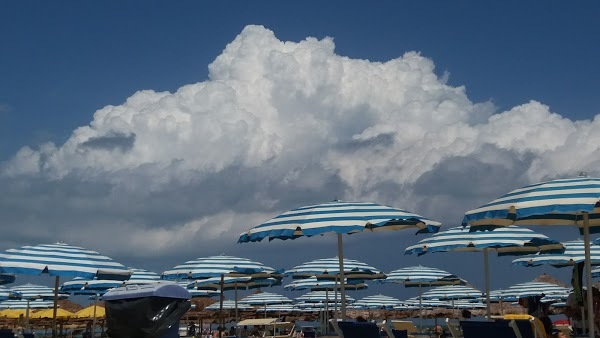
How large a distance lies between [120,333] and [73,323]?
148 feet

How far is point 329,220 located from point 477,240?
3649mm

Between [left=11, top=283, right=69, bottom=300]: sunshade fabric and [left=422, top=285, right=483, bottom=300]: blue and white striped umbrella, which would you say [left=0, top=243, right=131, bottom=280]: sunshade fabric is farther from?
[left=422, top=285, right=483, bottom=300]: blue and white striped umbrella

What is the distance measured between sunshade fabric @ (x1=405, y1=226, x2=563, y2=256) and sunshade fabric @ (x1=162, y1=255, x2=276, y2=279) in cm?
463

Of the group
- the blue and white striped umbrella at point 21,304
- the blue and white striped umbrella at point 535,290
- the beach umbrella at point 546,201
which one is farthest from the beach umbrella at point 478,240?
the blue and white striped umbrella at point 21,304

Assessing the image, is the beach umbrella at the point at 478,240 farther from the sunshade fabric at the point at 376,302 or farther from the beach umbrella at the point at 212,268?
the sunshade fabric at the point at 376,302

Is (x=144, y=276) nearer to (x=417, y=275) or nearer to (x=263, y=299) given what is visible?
(x=417, y=275)

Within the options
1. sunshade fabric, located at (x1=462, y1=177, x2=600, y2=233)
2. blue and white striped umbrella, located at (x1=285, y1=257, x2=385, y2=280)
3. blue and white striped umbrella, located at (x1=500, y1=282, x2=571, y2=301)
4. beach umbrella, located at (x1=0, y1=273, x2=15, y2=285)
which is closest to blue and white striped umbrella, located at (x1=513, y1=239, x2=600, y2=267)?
blue and white striped umbrella, located at (x1=285, y1=257, x2=385, y2=280)

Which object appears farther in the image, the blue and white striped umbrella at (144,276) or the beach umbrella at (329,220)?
the blue and white striped umbrella at (144,276)

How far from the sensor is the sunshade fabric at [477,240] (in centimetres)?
1228

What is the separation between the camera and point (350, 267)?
1820cm

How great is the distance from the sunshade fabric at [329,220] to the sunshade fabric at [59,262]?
7.03ft

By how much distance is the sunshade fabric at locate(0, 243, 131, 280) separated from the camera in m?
10.6

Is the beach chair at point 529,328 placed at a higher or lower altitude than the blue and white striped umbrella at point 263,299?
lower

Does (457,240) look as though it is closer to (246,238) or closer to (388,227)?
(388,227)
